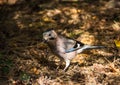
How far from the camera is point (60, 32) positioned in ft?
27.0

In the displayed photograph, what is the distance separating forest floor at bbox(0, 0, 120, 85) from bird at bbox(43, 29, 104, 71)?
0.85 feet

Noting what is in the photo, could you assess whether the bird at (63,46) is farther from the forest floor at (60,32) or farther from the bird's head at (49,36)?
the forest floor at (60,32)

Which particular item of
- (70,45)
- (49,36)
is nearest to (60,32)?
(70,45)

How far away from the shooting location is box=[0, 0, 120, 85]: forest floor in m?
6.66

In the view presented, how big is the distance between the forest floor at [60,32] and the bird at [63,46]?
260mm

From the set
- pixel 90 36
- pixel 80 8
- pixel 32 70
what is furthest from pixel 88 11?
pixel 32 70

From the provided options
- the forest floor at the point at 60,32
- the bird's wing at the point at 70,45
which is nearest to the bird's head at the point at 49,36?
the bird's wing at the point at 70,45

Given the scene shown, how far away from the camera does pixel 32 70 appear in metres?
6.97

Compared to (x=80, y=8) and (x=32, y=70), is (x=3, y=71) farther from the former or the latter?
(x=80, y=8)

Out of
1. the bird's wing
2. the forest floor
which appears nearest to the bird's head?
the bird's wing

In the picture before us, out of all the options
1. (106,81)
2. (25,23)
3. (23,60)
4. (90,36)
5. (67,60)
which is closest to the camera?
(106,81)

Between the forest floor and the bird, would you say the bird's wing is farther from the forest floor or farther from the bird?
the forest floor

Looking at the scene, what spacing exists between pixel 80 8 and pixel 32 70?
2663 mm

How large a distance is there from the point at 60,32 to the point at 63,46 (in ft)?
5.05
